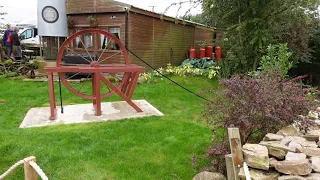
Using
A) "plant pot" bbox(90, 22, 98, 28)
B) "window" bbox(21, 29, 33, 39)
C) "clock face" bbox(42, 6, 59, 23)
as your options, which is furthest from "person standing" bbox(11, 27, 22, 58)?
"window" bbox(21, 29, 33, 39)

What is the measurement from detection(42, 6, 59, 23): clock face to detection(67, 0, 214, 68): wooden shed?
856 mm

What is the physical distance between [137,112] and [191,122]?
1149 mm

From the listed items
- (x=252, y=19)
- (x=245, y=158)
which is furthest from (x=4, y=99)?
(x=252, y=19)

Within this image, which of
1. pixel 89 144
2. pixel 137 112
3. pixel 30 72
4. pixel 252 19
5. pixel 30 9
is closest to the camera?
pixel 89 144

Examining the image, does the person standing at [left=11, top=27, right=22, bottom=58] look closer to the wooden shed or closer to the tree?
the wooden shed

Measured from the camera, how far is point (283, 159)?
2258 mm

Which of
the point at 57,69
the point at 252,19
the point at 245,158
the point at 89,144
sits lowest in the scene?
the point at 89,144

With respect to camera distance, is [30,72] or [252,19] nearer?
[252,19]

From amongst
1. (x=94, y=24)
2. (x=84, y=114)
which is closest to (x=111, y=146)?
(x=84, y=114)

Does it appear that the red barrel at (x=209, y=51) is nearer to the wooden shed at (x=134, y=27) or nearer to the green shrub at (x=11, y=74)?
the wooden shed at (x=134, y=27)

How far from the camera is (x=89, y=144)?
3.78m

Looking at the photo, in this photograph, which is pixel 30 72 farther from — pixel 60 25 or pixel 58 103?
pixel 58 103

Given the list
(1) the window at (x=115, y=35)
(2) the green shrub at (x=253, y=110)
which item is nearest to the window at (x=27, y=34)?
(1) the window at (x=115, y=35)

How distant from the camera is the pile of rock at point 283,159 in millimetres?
1986
